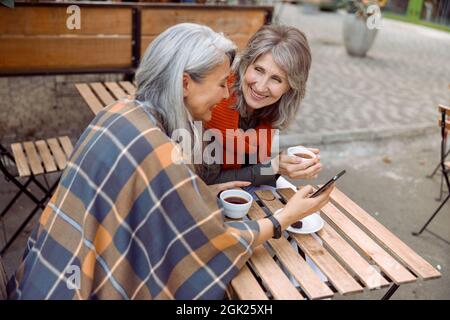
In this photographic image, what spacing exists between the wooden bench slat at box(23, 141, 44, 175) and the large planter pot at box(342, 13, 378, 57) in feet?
25.6

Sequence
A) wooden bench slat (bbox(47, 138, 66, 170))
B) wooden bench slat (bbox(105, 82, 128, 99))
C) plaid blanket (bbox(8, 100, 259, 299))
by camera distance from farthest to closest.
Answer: wooden bench slat (bbox(105, 82, 128, 99)) < wooden bench slat (bbox(47, 138, 66, 170)) < plaid blanket (bbox(8, 100, 259, 299))

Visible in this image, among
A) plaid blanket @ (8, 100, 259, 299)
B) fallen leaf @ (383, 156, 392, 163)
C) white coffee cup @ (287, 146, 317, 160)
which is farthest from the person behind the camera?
fallen leaf @ (383, 156, 392, 163)

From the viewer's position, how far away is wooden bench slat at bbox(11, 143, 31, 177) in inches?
117

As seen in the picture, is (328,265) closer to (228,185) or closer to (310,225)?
(310,225)

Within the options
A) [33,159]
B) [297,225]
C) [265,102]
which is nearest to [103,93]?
[33,159]

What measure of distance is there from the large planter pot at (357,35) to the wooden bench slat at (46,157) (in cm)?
772

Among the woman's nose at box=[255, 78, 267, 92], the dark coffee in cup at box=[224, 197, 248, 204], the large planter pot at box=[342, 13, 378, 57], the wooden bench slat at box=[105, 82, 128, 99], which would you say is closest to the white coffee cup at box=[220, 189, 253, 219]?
the dark coffee in cup at box=[224, 197, 248, 204]

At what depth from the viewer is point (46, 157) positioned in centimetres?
320

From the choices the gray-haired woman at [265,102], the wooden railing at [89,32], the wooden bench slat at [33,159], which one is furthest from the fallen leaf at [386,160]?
the wooden bench slat at [33,159]

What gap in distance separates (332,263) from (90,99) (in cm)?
242

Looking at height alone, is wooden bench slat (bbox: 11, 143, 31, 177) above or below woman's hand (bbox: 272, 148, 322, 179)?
below

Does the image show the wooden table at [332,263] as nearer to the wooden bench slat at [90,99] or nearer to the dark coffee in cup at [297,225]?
the dark coffee in cup at [297,225]

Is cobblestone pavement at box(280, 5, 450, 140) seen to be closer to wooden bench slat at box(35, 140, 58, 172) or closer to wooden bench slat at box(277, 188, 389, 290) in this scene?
wooden bench slat at box(35, 140, 58, 172)
